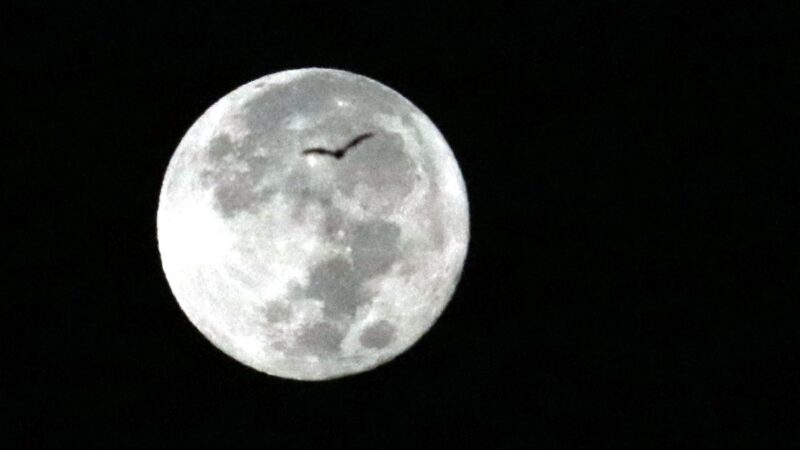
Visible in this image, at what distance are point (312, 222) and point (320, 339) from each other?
68 cm

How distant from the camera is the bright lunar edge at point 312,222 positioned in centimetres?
444

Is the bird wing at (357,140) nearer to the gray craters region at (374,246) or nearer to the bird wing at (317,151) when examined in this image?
the bird wing at (317,151)

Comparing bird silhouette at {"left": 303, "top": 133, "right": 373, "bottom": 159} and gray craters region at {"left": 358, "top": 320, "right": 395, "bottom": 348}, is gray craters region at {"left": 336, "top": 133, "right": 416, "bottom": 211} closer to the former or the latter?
bird silhouette at {"left": 303, "top": 133, "right": 373, "bottom": 159}

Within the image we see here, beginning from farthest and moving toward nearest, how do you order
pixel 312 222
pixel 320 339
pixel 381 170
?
1. pixel 320 339
2. pixel 381 170
3. pixel 312 222

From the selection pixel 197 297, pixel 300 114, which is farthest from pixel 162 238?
pixel 300 114

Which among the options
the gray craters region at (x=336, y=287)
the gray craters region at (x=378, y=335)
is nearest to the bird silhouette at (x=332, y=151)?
the gray craters region at (x=336, y=287)

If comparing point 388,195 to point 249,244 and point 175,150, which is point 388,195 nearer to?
point 249,244

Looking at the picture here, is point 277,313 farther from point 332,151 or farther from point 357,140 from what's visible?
point 357,140

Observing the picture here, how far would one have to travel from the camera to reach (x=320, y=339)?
15.3 ft

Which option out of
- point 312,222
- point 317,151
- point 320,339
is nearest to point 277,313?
point 320,339

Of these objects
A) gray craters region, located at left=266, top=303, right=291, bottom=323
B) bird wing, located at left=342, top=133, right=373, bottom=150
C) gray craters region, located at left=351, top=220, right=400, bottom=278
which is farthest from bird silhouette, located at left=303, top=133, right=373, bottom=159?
gray craters region, located at left=266, top=303, right=291, bottom=323

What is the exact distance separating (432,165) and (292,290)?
3.43 feet

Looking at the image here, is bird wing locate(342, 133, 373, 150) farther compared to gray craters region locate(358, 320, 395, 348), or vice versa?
gray craters region locate(358, 320, 395, 348)

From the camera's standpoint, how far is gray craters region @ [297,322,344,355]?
462cm
